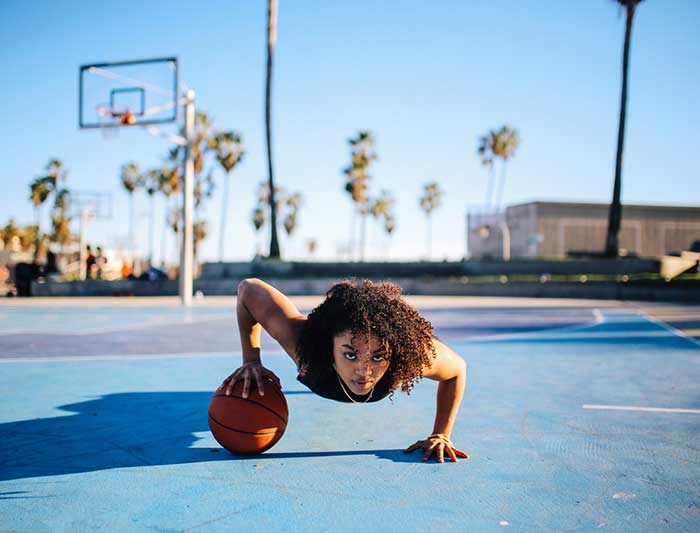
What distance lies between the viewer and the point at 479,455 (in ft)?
13.6

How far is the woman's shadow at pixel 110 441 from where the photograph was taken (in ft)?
12.9

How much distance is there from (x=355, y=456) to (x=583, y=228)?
57.3 m

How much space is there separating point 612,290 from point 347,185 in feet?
103

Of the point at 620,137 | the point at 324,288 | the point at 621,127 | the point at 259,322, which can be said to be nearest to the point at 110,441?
the point at 259,322

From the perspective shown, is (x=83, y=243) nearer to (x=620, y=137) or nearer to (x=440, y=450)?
(x=620, y=137)

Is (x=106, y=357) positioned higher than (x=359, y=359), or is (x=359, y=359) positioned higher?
(x=359, y=359)

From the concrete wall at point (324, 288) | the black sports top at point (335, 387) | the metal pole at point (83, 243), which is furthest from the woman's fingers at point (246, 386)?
the metal pole at point (83, 243)

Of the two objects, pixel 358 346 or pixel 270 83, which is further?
pixel 270 83

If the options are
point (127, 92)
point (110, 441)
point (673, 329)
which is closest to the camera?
point (110, 441)

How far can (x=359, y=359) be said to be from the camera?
3.46m

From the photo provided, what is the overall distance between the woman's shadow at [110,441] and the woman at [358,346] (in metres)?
0.55

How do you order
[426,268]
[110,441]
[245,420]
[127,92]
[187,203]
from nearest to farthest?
1. [245,420]
2. [110,441]
3. [187,203]
4. [127,92]
5. [426,268]

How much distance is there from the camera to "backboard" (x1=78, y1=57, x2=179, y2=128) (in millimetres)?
21953

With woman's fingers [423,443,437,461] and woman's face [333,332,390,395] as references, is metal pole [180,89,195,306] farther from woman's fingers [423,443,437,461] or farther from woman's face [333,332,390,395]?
woman's face [333,332,390,395]
